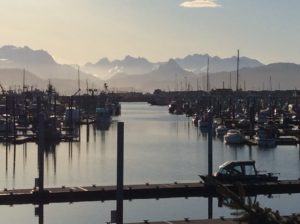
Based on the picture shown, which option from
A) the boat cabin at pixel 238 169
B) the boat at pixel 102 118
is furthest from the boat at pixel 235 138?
the boat cabin at pixel 238 169

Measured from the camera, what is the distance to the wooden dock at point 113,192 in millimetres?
20297

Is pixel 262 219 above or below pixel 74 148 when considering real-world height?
above

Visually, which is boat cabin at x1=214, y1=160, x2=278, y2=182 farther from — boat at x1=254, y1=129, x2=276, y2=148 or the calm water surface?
boat at x1=254, y1=129, x2=276, y2=148

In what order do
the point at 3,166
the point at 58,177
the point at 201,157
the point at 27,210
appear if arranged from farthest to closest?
the point at 201,157, the point at 3,166, the point at 58,177, the point at 27,210

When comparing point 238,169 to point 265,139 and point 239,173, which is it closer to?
point 239,173

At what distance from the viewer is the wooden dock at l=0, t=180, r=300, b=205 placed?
20.3 metres

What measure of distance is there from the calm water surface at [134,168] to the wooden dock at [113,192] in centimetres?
100

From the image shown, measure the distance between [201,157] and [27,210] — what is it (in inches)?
907

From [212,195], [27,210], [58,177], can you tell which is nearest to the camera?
[212,195]

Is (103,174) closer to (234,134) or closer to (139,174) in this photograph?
(139,174)

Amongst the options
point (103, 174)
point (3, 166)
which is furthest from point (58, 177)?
point (3, 166)

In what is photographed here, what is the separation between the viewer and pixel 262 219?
17.4 ft

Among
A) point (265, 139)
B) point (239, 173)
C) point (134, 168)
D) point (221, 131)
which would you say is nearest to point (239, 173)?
point (239, 173)

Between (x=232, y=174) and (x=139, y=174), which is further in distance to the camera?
(x=139, y=174)
